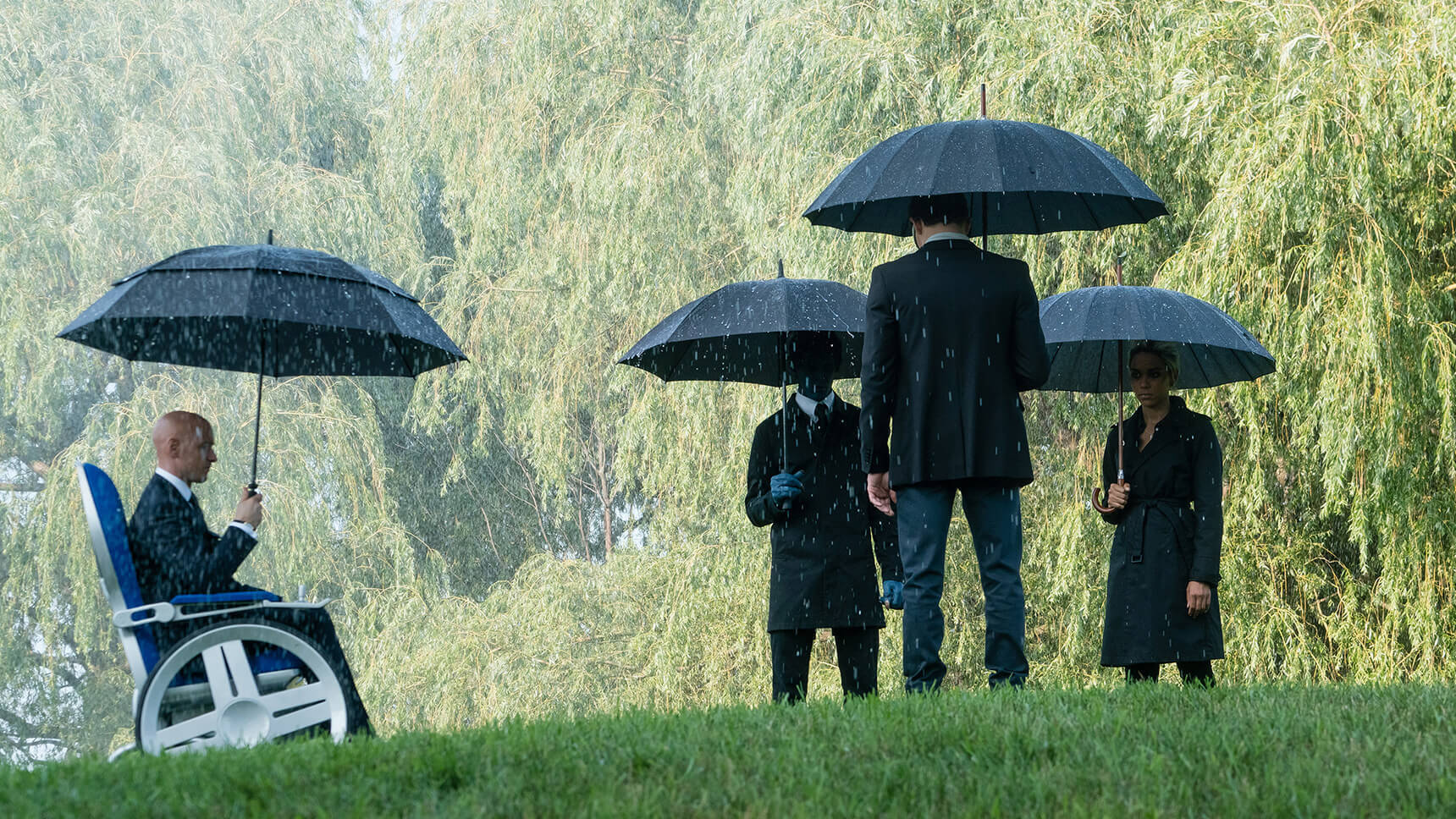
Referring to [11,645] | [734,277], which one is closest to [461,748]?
[734,277]

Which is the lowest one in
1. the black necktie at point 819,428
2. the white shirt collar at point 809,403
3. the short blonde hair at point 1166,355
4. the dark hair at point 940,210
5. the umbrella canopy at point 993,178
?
the black necktie at point 819,428

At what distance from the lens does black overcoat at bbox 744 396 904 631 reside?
5289 mm

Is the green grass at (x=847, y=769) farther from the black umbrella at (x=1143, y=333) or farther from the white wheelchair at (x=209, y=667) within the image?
the black umbrella at (x=1143, y=333)

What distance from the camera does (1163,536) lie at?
17.6ft

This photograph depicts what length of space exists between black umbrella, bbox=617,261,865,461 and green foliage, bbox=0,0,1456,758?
10.4 ft

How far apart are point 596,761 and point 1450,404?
605 centimetres

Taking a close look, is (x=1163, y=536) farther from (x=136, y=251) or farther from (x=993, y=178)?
(x=136, y=251)

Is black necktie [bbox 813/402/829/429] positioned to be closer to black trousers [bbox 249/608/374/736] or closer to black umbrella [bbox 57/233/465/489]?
black umbrella [bbox 57/233/465/489]

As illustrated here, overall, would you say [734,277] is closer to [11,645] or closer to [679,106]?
[679,106]

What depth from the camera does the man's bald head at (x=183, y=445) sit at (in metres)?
4.71

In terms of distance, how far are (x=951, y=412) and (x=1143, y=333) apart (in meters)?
1.50

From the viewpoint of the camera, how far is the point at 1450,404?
7734 millimetres

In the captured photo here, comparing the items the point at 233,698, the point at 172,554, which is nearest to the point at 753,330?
the point at 172,554

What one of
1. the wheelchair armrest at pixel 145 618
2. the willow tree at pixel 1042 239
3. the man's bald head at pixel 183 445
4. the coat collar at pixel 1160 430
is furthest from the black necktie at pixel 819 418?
the willow tree at pixel 1042 239
